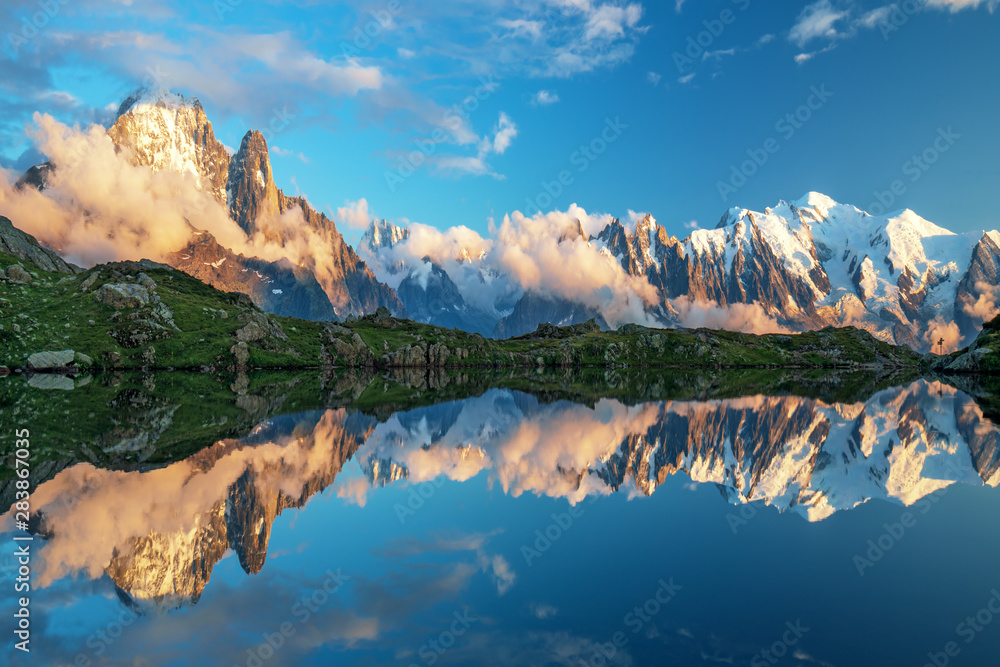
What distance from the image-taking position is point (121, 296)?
123875mm

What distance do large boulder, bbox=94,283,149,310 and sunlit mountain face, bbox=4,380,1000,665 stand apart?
11343cm

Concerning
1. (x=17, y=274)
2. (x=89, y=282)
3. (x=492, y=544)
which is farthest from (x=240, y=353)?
(x=492, y=544)

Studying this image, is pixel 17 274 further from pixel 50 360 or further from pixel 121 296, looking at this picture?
pixel 50 360

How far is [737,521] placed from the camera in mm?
21109

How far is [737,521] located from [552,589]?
10162 millimetres

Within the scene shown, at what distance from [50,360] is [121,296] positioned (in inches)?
1244

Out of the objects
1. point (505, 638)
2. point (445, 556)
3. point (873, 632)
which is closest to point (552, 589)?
point (505, 638)

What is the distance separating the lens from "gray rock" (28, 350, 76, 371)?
311 feet

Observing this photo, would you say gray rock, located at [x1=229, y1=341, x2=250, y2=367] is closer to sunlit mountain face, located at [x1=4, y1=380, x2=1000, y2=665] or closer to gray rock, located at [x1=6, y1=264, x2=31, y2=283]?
gray rock, located at [x1=6, y1=264, x2=31, y2=283]

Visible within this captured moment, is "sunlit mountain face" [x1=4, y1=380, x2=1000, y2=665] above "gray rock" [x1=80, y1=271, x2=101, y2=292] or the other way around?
the other way around

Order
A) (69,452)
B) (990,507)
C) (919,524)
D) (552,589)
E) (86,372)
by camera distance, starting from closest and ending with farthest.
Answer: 1. (552,589)
2. (919,524)
3. (990,507)
4. (69,452)
5. (86,372)

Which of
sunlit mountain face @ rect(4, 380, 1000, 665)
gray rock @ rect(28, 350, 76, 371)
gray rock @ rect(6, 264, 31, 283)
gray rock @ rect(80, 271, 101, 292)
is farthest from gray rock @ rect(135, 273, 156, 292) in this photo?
sunlit mountain face @ rect(4, 380, 1000, 665)

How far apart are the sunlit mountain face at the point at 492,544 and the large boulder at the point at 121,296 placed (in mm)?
113435

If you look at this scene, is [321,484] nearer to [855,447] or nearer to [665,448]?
[665,448]
